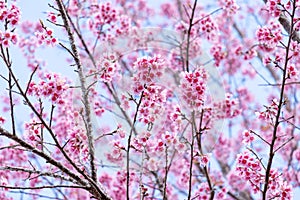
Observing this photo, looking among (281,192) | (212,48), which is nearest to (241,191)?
(212,48)

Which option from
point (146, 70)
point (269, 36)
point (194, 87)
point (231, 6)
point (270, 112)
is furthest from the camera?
point (231, 6)

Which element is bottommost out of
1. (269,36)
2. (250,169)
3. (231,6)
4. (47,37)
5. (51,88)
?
(250,169)

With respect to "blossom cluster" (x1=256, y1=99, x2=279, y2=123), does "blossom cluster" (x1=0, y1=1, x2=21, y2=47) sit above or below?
above

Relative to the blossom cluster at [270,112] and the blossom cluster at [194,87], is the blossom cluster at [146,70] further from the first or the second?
the blossom cluster at [270,112]

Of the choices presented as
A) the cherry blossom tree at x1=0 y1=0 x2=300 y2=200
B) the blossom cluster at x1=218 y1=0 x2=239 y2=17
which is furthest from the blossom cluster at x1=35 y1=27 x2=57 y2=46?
the blossom cluster at x1=218 y1=0 x2=239 y2=17

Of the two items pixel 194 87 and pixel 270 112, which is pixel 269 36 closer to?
pixel 270 112

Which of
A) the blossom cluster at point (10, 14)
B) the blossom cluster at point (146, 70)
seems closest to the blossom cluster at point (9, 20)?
the blossom cluster at point (10, 14)

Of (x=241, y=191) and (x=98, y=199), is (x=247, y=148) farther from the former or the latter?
(x=241, y=191)

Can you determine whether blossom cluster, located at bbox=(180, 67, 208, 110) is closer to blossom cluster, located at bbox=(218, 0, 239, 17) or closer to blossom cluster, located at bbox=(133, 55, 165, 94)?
blossom cluster, located at bbox=(133, 55, 165, 94)

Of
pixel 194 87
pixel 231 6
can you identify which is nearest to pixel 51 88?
pixel 194 87

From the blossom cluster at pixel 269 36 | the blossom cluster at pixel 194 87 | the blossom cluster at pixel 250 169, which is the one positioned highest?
the blossom cluster at pixel 269 36

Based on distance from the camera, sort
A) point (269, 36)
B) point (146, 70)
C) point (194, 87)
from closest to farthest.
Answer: point (146, 70) → point (194, 87) → point (269, 36)

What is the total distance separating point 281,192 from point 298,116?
523cm

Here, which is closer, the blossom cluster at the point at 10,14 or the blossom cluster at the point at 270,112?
the blossom cluster at the point at 10,14
